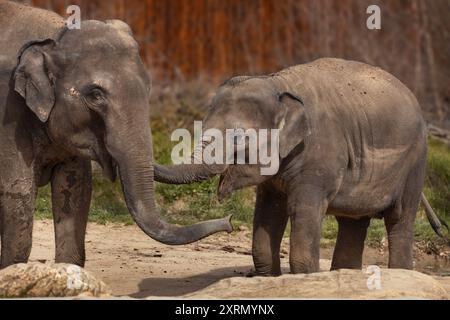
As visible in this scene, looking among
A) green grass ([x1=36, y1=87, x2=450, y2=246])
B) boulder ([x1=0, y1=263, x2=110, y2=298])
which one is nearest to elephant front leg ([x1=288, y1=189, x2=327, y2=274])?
boulder ([x1=0, y1=263, x2=110, y2=298])

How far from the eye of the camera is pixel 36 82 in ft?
28.3

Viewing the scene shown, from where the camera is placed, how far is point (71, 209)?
30.1ft

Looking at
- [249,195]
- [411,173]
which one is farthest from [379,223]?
[411,173]

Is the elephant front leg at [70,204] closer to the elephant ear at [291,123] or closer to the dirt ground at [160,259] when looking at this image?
the dirt ground at [160,259]

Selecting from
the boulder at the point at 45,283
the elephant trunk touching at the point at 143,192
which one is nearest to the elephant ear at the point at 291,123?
the elephant trunk touching at the point at 143,192

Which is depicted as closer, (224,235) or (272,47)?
(224,235)

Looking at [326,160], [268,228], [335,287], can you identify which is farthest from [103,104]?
[268,228]

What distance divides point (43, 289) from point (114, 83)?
128 centimetres

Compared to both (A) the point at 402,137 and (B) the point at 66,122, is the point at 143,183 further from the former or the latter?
(A) the point at 402,137

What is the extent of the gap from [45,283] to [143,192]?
83 centimetres

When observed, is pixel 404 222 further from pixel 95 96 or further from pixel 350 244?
pixel 95 96
